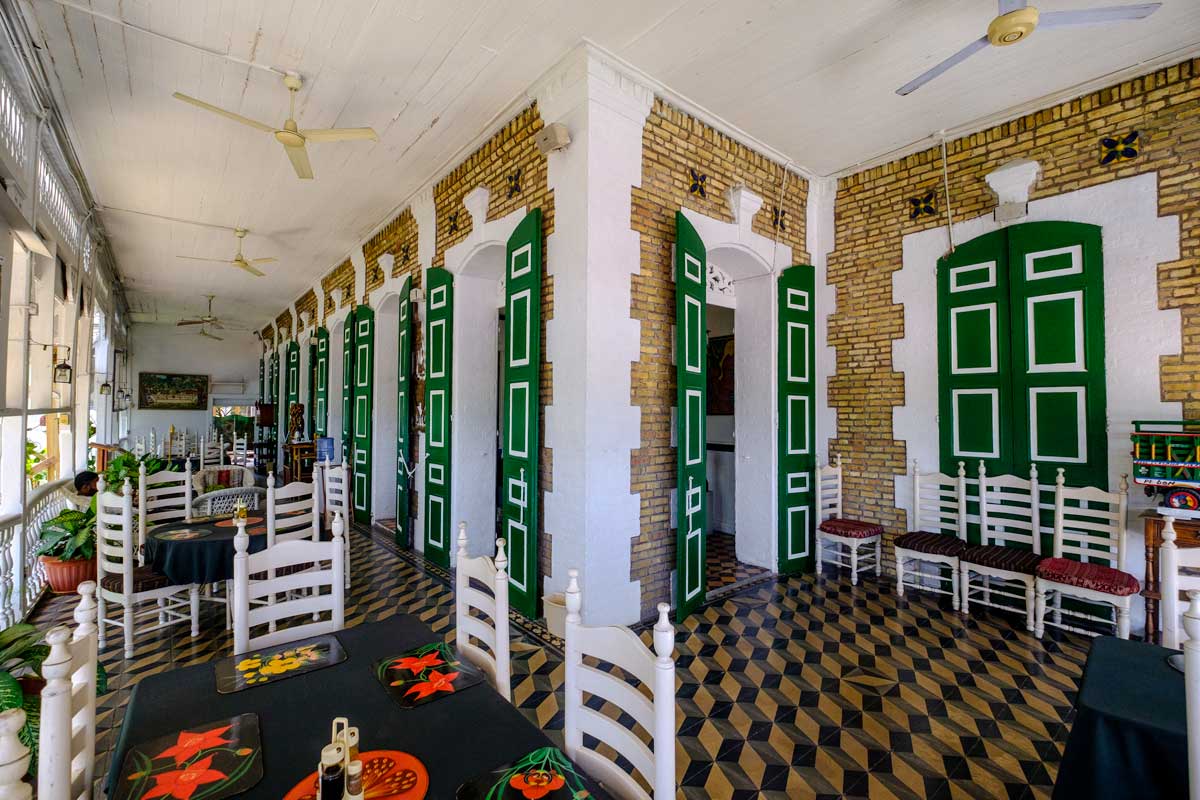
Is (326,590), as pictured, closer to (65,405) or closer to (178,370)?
(65,405)

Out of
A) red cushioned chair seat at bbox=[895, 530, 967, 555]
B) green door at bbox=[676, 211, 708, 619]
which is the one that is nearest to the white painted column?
green door at bbox=[676, 211, 708, 619]

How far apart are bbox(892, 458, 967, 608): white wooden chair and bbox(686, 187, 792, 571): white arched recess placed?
1121mm

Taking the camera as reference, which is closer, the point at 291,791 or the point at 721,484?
the point at 291,791

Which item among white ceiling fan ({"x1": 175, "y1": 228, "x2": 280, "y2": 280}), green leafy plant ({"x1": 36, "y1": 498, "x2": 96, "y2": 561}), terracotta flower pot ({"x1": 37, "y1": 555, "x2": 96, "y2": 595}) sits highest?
white ceiling fan ({"x1": 175, "y1": 228, "x2": 280, "y2": 280})

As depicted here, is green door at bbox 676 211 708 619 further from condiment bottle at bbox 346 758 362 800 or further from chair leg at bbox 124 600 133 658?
chair leg at bbox 124 600 133 658

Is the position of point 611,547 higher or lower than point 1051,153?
lower

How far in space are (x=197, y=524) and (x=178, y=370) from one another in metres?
14.4

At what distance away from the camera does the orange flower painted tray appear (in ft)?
3.93

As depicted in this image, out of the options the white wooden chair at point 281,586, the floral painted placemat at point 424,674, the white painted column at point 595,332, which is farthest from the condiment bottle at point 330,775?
the white painted column at point 595,332

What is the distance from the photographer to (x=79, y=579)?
426cm

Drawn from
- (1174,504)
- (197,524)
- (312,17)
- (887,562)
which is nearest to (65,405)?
(197,524)

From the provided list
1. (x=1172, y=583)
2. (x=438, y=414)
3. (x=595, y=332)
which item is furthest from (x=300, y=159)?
(x=1172, y=583)

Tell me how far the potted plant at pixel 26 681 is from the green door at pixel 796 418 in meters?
4.91

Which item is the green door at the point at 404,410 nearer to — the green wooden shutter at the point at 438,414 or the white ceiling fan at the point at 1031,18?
the green wooden shutter at the point at 438,414
